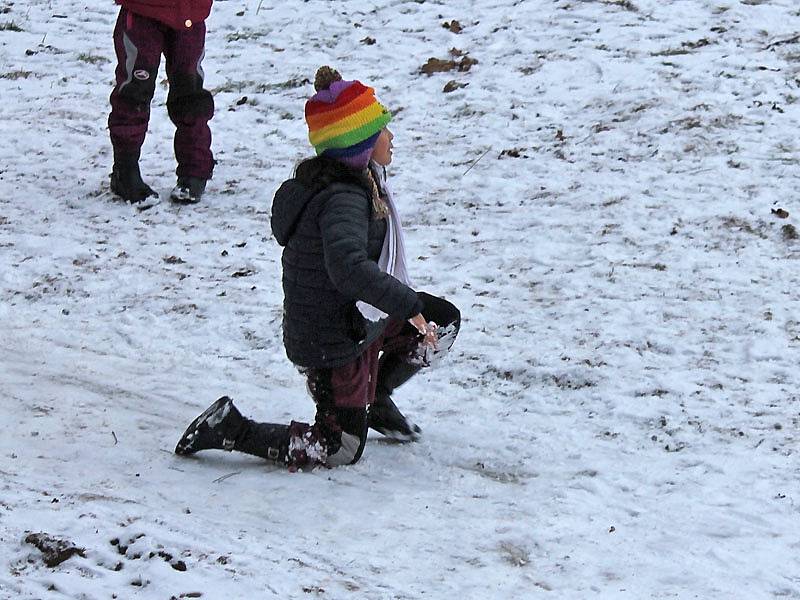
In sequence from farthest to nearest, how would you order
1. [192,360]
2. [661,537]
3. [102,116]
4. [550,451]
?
[102,116], [192,360], [550,451], [661,537]

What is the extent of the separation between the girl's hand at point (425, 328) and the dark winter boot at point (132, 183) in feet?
12.6

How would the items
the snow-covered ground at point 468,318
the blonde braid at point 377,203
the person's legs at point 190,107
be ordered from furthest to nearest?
the person's legs at point 190,107
the blonde braid at point 377,203
the snow-covered ground at point 468,318

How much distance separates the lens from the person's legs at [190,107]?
737cm

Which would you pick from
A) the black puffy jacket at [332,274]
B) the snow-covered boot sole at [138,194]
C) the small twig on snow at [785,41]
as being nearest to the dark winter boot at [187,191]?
the snow-covered boot sole at [138,194]

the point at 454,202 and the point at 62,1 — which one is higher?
the point at 62,1

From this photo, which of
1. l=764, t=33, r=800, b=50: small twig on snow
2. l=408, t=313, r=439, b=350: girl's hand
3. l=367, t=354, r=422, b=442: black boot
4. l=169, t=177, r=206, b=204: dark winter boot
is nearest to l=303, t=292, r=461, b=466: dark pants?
l=367, t=354, r=422, b=442: black boot

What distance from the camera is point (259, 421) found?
4.94 m

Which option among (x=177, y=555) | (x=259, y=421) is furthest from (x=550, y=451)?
(x=177, y=555)

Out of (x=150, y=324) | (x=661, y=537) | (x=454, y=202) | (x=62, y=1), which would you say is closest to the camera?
(x=661, y=537)

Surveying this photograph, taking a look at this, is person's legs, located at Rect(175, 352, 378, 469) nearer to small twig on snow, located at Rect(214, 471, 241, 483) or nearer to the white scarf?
small twig on snow, located at Rect(214, 471, 241, 483)

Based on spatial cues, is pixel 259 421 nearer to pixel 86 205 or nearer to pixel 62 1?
pixel 86 205

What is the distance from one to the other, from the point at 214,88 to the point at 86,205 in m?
2.32

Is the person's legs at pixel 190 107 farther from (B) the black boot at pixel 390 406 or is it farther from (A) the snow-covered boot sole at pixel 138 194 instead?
(B) the black boot at pixel 390 406

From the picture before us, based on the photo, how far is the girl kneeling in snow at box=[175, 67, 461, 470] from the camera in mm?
3975
